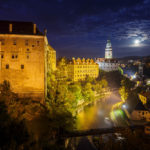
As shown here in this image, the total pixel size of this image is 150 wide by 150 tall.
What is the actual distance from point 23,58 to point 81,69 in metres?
26.0

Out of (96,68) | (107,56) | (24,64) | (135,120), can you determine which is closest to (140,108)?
(135,120)

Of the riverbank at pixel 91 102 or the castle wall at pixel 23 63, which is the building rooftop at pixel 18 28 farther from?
the riverbank at pixel 91 102

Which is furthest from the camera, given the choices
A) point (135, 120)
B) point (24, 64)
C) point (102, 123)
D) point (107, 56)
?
point (107, 56)

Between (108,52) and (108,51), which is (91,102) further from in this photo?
(108,51)

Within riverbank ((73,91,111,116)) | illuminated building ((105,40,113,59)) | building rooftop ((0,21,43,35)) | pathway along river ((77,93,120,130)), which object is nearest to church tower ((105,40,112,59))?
illuminated building ((105,40,113,59))

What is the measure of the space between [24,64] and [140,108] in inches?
544

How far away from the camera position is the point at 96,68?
139 ft

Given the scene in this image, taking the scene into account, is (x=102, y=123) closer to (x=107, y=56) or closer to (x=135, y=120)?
(x=135, y=120)

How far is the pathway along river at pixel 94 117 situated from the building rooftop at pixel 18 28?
466 inches

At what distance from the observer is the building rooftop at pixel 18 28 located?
13.7 m

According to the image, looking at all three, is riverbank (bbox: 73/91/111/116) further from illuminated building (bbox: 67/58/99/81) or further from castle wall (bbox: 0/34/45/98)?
castle wall (bbox: 0/34/45/98)

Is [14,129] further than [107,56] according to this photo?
No

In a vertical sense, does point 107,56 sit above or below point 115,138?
above

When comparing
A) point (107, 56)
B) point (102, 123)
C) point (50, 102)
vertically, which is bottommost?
point (102, 123)
